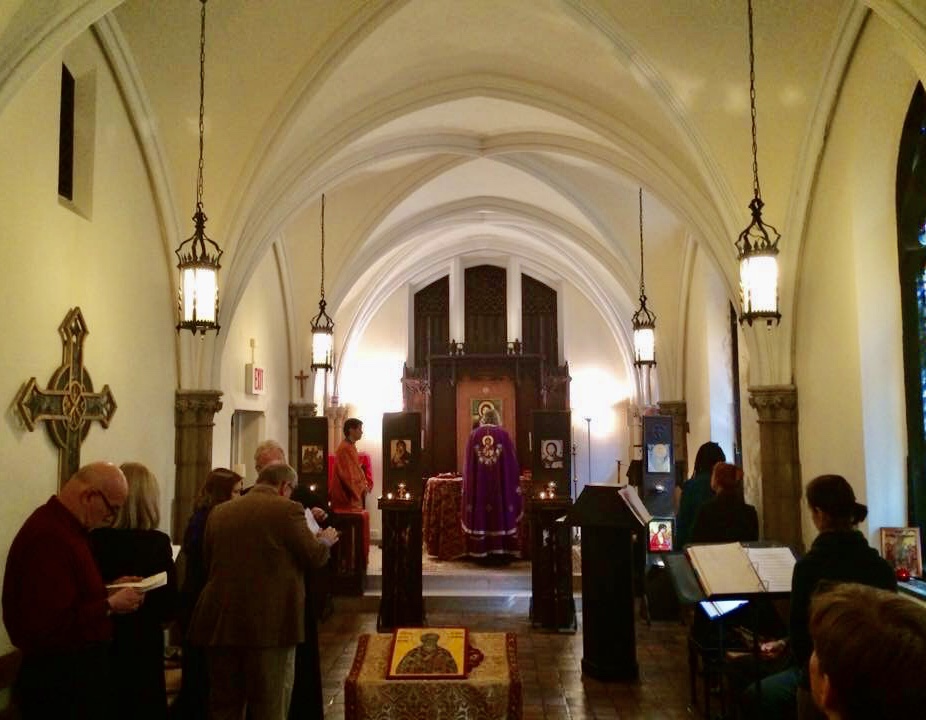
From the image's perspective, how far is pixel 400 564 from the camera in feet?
23.5

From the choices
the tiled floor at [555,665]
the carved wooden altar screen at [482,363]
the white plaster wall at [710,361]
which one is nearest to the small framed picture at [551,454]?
the tiled floor at [555,665]

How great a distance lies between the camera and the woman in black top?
3.24 metres

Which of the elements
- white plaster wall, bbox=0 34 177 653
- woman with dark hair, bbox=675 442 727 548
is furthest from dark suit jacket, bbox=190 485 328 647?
woman with dark hair, bbox=675 442 727 548

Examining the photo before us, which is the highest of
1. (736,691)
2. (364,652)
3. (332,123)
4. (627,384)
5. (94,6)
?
(332,123)

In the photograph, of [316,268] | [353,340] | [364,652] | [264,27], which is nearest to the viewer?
[364,652]

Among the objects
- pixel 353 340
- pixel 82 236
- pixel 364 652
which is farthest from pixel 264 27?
pixel 353 340

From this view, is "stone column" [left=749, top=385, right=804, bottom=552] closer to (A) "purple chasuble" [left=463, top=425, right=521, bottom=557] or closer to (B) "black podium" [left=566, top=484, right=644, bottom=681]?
(B) "black podium" [left=566, top=484, right=644, bottom=681]

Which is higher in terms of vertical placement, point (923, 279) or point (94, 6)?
point (94, 6)

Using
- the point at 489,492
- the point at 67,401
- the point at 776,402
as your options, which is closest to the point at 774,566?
the point at 776,402

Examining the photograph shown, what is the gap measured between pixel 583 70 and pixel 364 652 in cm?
552

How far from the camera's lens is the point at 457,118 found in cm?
891

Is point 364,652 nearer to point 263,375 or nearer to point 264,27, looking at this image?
point 264,27

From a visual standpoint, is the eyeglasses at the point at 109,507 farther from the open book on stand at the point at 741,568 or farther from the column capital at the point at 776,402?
the column capital at the point at 776,402

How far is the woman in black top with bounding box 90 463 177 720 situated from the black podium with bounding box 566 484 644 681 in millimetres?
3120
